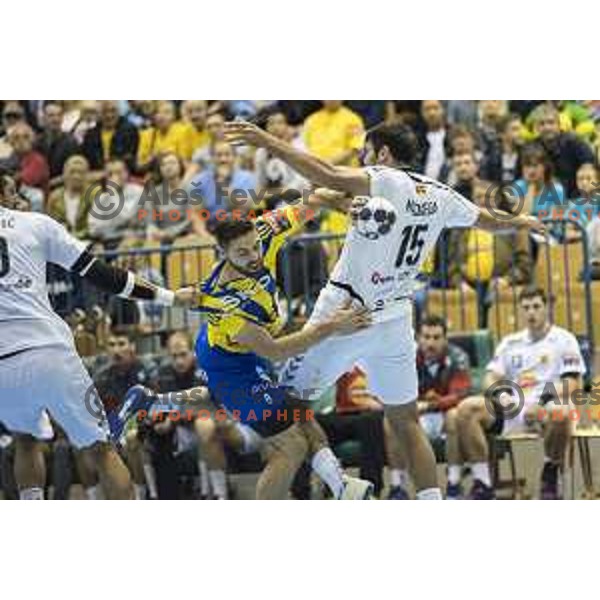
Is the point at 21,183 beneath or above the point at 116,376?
above

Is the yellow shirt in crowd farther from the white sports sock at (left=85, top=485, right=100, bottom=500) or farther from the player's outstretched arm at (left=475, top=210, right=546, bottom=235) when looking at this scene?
the white sports sock at (left=85, top=485, right=100, bottom=500)

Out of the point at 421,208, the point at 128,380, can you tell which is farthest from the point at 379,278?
the point at 128,380

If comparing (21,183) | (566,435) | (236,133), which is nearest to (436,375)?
(566,435)

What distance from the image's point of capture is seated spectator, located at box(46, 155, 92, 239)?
11211mm

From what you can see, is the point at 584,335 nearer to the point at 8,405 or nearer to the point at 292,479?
the point at 292,479

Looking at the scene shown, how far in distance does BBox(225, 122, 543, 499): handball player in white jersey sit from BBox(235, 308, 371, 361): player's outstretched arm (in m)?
0.04

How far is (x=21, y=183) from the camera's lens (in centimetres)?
1114

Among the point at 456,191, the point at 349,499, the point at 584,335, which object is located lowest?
the point at 349,499

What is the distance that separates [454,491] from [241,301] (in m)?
1.43

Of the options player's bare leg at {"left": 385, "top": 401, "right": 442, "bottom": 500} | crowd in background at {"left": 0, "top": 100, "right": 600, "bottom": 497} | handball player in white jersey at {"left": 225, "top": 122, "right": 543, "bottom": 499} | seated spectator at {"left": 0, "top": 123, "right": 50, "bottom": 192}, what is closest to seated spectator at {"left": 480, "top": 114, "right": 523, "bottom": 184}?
crowd in background at {"left": 0, "top": 100, "right": 600, "bottom": 497}

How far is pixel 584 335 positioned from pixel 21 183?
291 cm

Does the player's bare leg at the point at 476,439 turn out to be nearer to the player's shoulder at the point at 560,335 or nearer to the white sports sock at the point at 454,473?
the white sports sock at the point at 454,473

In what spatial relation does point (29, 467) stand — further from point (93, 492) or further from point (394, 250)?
point (394, 250)

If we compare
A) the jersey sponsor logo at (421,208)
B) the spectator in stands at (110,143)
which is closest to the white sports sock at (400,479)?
the jersey sponsor logo at (421,208)
